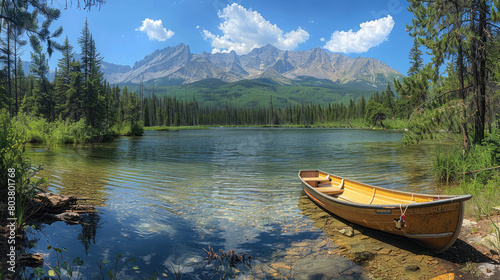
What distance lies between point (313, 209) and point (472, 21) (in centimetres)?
1039

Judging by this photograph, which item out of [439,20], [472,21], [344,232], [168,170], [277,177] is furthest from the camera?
[168,170]

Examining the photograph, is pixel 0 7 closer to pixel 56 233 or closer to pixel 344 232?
pixel 56 233

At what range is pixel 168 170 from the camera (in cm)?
1847

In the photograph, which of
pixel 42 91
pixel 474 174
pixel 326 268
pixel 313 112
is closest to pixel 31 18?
pixel 326 268

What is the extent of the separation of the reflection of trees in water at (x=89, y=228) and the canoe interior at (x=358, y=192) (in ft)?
26.6

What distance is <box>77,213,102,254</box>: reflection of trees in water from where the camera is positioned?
6655mm

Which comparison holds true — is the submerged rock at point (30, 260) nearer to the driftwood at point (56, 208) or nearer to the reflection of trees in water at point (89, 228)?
the reflection of trees in water at point (89, 228)

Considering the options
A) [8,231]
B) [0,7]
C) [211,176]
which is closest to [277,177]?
[211,176]

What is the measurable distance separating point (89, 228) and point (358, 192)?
363 inches

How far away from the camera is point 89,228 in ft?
24.6

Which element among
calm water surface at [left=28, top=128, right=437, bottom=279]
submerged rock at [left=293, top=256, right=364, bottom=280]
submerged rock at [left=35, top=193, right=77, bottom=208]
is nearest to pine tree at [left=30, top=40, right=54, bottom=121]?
calm water surface at [left=28, top=128, right=437, bottom=279]

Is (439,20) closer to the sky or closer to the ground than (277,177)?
closer to the sky

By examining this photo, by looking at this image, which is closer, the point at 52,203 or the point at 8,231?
the point at 8,231

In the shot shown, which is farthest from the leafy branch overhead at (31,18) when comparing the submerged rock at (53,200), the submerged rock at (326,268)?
the submerged rock at (326,268)
